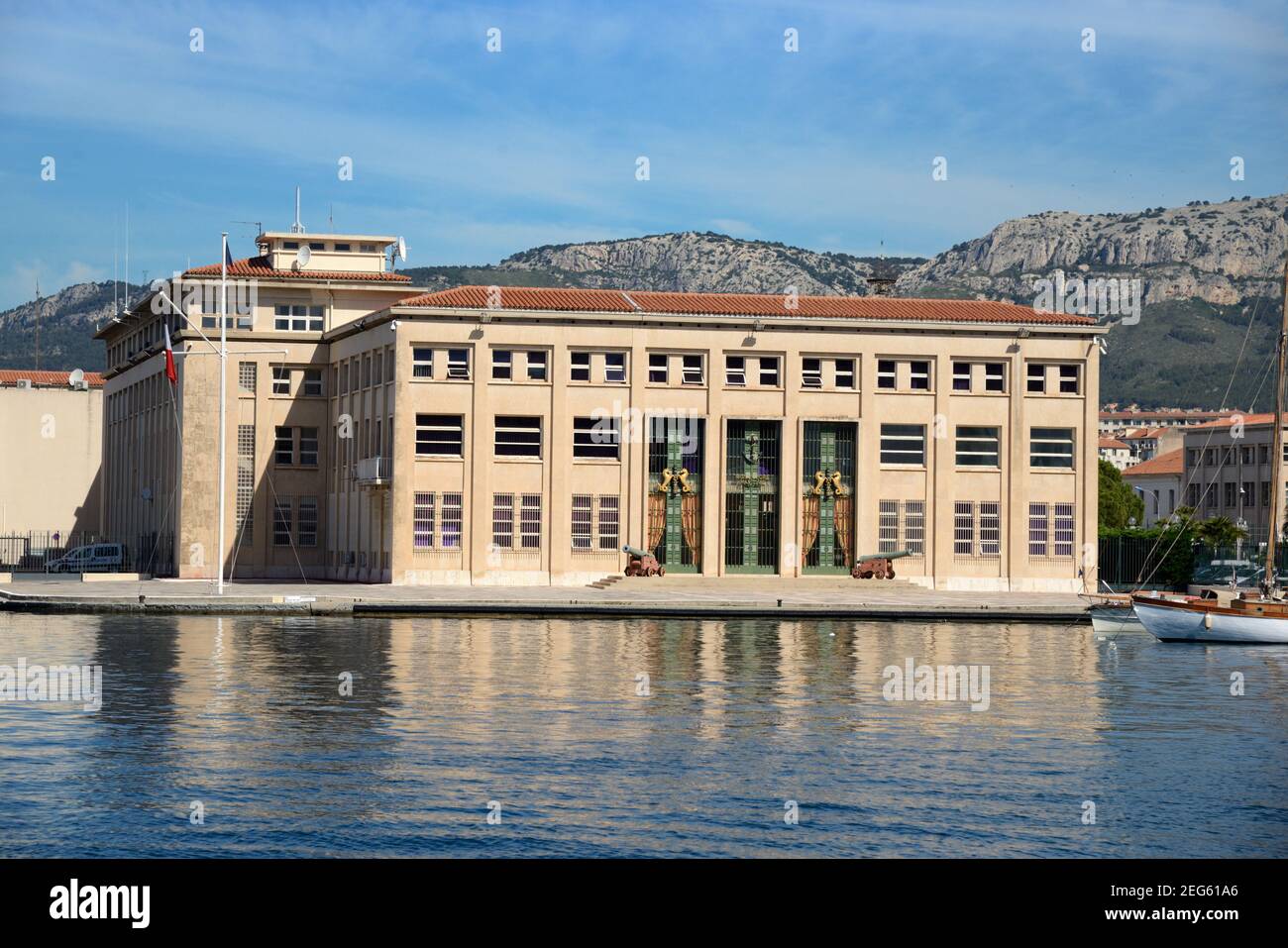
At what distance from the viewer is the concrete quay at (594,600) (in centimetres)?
5575

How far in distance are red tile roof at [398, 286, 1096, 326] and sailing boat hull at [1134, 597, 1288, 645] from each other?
83.9ft

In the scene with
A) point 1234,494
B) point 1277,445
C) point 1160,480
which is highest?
point 1160,480

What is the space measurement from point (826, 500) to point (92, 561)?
41.9 m

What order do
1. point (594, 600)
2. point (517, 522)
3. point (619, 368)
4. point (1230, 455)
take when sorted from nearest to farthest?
1. point (594, 600)
2. point (517, 522)
3. point (619, 368)
4. point (1230, 455)

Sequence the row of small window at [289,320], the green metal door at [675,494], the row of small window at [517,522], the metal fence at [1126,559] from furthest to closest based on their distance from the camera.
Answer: the row of small window at [289,320] → the metal fence at [1126,559] → the green metal door at [675,494] → the row of small window at [517,522]

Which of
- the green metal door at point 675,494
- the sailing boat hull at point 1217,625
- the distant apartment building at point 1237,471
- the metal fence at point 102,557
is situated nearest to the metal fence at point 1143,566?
the green metal door at point 675,494

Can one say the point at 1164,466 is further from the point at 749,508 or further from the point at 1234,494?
the point at 749,508

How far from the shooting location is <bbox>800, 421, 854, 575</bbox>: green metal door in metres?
73.5

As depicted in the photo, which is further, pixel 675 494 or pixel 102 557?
pixel 102 557

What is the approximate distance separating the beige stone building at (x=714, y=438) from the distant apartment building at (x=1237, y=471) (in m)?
78.9

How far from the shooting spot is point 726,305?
75438 millimetres

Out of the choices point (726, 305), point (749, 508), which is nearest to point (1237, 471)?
point (726, 305)

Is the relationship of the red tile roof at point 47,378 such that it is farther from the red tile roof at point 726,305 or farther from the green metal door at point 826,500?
the green metal door at point 826,500
